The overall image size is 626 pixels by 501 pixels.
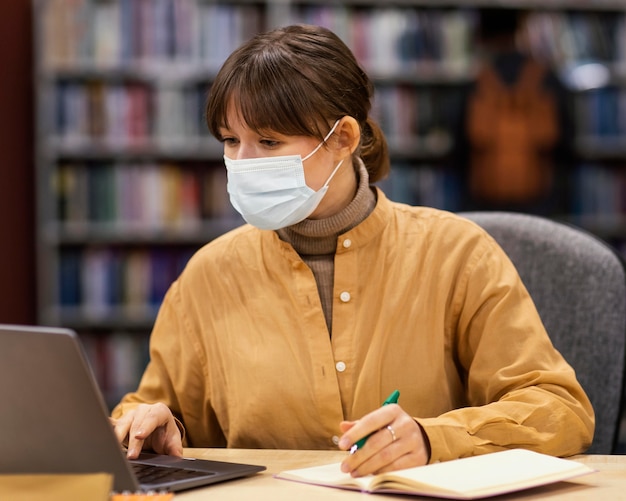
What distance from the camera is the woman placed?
1.50 meters

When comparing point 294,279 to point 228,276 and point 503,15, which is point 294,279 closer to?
point 228,276

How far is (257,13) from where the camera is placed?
4.32 meters

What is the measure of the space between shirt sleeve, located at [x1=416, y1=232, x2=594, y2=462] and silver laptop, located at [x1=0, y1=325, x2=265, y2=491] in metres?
0.41

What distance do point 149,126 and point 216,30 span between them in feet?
1.68

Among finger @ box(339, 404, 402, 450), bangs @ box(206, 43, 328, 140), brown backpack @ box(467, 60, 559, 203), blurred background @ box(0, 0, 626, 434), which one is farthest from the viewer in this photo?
blurred background @ box(0, 0, 626, 434)

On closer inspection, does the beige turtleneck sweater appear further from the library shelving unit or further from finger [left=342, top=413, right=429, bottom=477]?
the library shelving unit

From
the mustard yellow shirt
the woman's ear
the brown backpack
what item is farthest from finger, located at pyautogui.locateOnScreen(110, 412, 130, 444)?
the brown backpack

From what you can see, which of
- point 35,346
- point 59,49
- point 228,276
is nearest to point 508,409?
point 228,276

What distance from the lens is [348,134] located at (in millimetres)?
1622

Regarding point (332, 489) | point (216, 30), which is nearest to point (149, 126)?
point (216, 30)

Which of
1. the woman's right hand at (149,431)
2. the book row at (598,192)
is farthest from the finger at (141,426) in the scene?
the book row at (598,192)

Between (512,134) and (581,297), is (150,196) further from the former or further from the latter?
(581,297)

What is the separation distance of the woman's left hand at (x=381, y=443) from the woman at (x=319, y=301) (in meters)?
0.28

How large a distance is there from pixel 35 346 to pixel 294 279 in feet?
2.17
